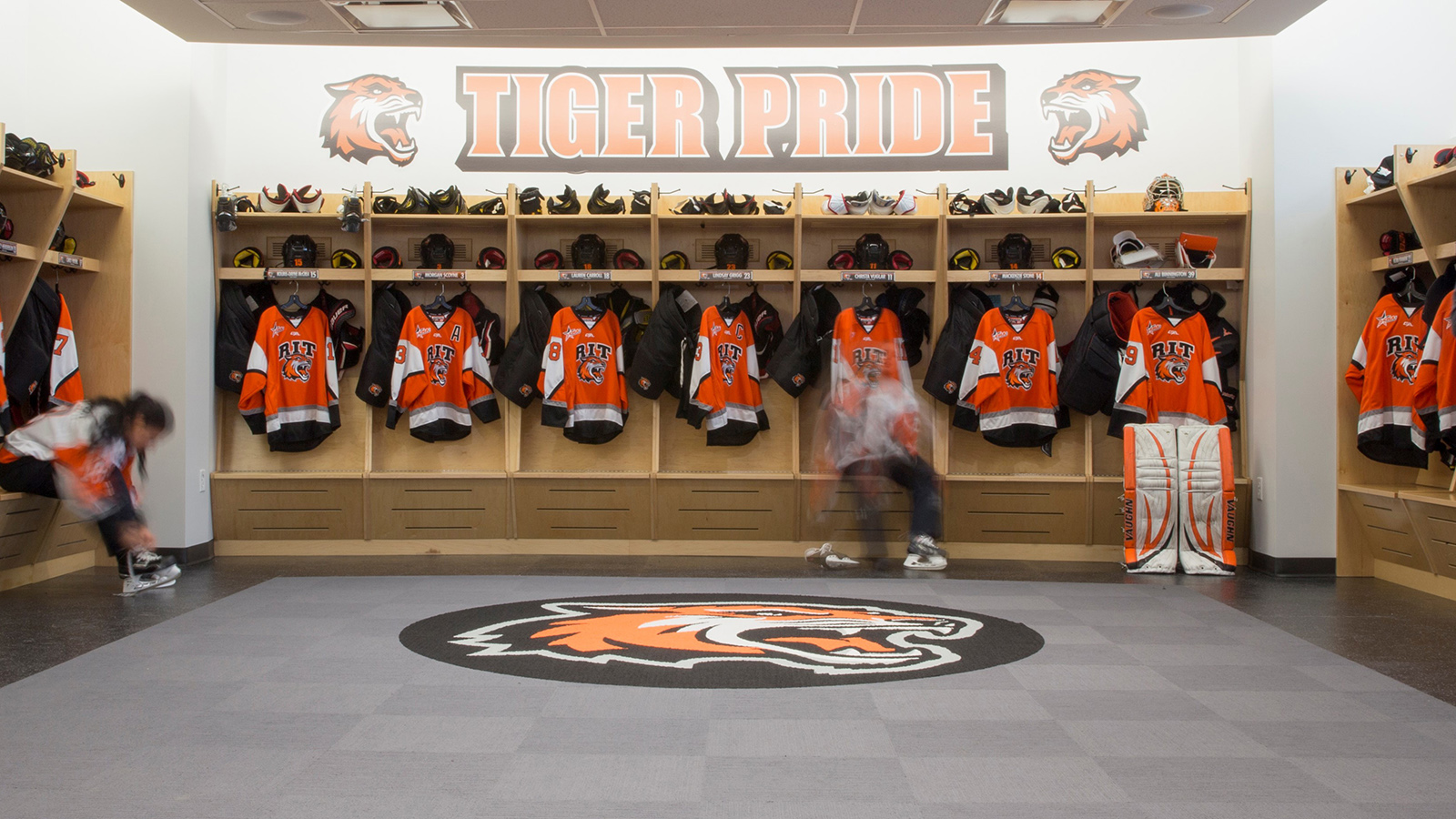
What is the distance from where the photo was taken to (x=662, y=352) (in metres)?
6.06

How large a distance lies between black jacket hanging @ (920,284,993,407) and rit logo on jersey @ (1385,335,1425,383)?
82.3 inches

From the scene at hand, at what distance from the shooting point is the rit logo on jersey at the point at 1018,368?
5.94 m

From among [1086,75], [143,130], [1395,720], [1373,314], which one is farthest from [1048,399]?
[143,130]

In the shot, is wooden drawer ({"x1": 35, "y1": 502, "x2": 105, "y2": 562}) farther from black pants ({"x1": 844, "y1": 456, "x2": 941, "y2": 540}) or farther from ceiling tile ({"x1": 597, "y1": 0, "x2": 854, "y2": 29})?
black pants ({"x1": 844, "y1": 456, "x2": 941, "y2": 540})

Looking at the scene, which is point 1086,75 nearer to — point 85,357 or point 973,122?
point 973,122

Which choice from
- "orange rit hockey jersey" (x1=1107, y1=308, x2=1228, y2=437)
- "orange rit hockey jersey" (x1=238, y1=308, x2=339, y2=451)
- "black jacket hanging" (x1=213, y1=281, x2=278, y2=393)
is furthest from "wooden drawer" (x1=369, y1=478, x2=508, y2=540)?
"orange rit hockey jersey" (x1=1107, y1=308, x2=1228, y2=437)

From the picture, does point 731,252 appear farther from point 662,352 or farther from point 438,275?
point 438,275

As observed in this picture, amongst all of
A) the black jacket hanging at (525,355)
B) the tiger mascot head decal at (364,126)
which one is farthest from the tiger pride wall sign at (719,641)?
the tiger mascot head decal at (364,126)

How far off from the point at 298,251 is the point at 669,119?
2.46 m

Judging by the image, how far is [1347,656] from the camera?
3.58 meters

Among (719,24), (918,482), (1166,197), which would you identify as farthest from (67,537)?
(1166,197)

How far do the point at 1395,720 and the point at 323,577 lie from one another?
4.60 m

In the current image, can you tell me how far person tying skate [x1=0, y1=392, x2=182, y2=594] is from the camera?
4562 millimetres

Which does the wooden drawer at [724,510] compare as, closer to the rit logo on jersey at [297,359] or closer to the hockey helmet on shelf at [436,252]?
the hockey helmet on shelf at [436,252]
